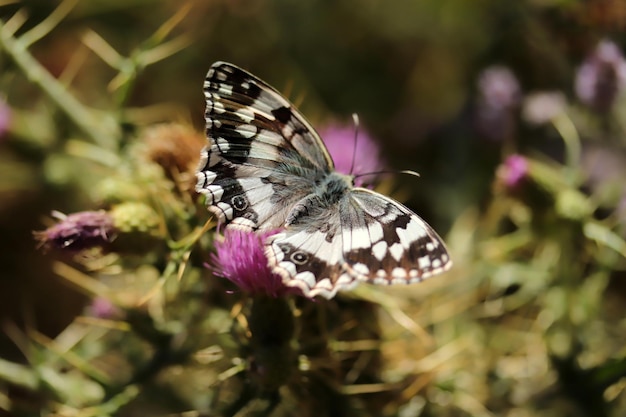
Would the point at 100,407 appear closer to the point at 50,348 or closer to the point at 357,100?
the point at 50,348

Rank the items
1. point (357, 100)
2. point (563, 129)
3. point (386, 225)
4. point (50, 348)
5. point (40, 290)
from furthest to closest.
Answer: point (357, 100), point (40, 290), point (563, 129), point (50, 348), point (386, 225)

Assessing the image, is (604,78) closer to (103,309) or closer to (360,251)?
(360,251)

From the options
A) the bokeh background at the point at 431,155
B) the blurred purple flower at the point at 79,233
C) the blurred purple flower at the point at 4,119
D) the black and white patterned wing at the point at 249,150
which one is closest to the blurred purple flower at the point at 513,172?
the bokeh background at the point at 431,155

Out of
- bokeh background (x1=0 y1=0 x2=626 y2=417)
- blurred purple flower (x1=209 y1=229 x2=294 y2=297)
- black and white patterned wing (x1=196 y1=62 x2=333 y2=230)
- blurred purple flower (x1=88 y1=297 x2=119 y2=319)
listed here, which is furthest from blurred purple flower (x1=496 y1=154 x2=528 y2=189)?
blurred purple flower (x1=88 y1=297 x2=119 y2=319)

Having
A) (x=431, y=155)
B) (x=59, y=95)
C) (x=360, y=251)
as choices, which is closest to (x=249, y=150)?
(x=360, y=251)

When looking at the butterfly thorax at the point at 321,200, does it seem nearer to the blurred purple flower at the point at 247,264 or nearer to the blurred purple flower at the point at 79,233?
the blurred purple flower at the point at 247,264

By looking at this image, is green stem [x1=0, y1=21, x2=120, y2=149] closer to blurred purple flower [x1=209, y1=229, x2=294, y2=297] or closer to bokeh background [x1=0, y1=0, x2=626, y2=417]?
→ bokeh background [x1=0, y1=0, x2=626, y2=417]

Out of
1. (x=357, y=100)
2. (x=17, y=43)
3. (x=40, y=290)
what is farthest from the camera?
(x=357, y=100)

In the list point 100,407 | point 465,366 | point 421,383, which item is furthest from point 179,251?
point 465,366
